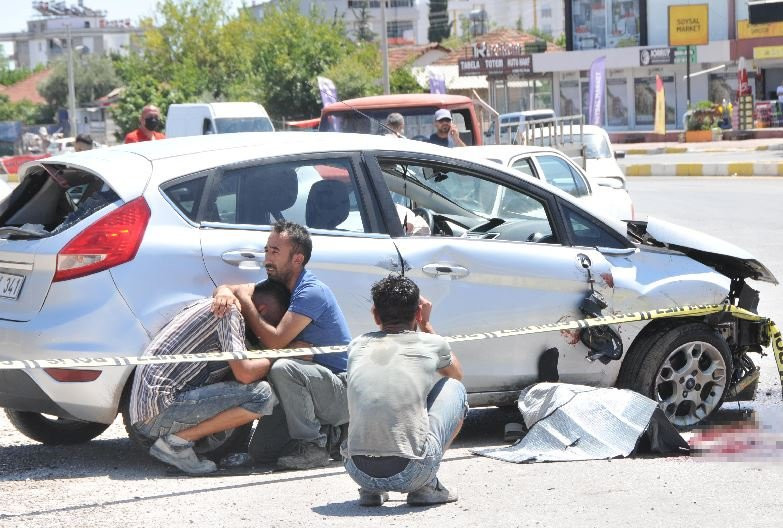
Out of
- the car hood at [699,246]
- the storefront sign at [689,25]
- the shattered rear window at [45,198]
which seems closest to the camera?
the shattered rear window at [45,198]

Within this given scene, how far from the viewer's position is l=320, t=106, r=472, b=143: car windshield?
15.8 meters

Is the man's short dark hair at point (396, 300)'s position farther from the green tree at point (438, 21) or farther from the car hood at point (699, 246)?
the green tree at point (438, 21)

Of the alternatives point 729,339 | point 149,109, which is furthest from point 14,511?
point 149,109

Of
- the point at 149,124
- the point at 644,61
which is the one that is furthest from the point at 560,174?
the point at 644,61

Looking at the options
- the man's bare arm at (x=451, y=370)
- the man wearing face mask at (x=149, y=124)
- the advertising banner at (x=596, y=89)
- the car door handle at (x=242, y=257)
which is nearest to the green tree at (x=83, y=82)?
the advertising banner at (x=596, y=89)

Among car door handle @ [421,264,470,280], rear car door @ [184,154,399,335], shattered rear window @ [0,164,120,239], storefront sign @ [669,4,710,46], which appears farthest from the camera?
storefront sign @ [669,4,710,46]

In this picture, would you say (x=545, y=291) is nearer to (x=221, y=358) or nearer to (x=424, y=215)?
(x=424, y=215)

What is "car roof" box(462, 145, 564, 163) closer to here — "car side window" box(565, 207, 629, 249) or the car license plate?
"car side window" box(565, 207, 629, 249)

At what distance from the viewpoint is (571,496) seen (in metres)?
5.17

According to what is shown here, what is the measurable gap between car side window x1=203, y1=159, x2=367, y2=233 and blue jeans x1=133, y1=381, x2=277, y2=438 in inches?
31.9

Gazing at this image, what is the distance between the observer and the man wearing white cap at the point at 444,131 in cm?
1338

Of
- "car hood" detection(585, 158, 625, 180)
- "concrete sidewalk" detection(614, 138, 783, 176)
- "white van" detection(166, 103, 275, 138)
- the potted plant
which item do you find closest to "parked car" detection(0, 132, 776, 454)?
"car hood" detection(585, 158, 625, 180)

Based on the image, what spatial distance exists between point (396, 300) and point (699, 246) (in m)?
2.46

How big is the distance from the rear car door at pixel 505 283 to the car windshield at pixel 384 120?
8.98 m
